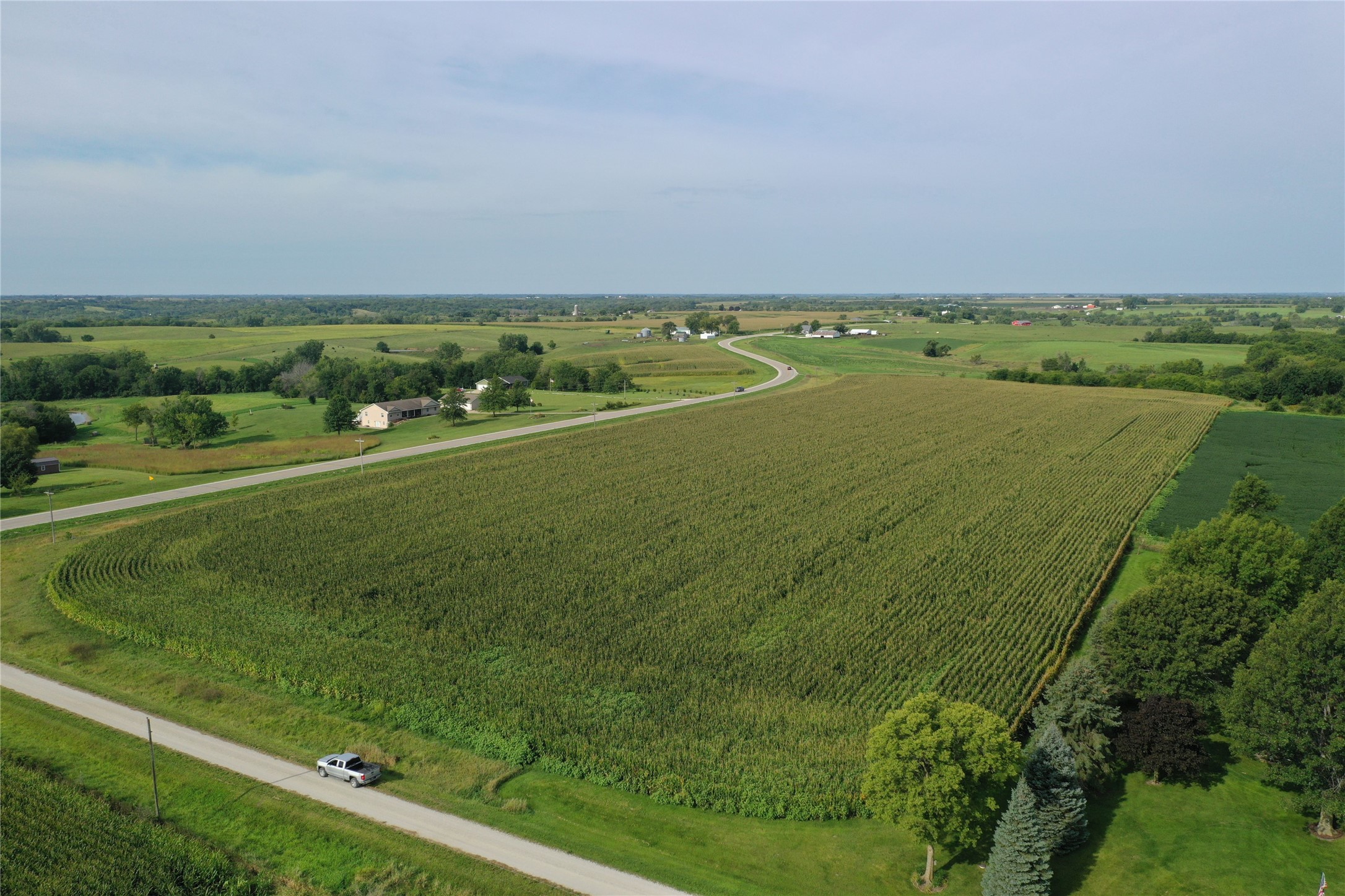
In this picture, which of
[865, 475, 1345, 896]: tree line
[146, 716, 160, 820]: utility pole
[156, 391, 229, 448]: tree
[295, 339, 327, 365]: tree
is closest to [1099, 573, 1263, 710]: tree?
[865, 475, 1345, 896]: tree line

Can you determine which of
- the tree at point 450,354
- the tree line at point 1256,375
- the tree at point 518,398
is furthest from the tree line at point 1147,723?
the tree at point 450,354

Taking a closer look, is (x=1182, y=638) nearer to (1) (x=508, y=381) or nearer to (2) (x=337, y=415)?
(2) (x=337, y=415)

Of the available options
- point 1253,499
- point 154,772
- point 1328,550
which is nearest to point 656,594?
point 154,772

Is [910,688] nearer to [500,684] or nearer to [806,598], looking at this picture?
[806,598]

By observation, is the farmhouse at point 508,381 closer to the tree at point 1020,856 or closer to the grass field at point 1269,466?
the grass field at point 1269,466

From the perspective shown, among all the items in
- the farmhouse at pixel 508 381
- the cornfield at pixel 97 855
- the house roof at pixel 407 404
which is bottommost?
the cornfield at pixel 97 855

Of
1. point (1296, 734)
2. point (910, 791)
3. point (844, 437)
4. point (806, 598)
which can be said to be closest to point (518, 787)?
point (910, 791)

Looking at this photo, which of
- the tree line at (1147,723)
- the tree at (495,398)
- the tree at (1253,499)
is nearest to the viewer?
the tree line at (1147,723)
